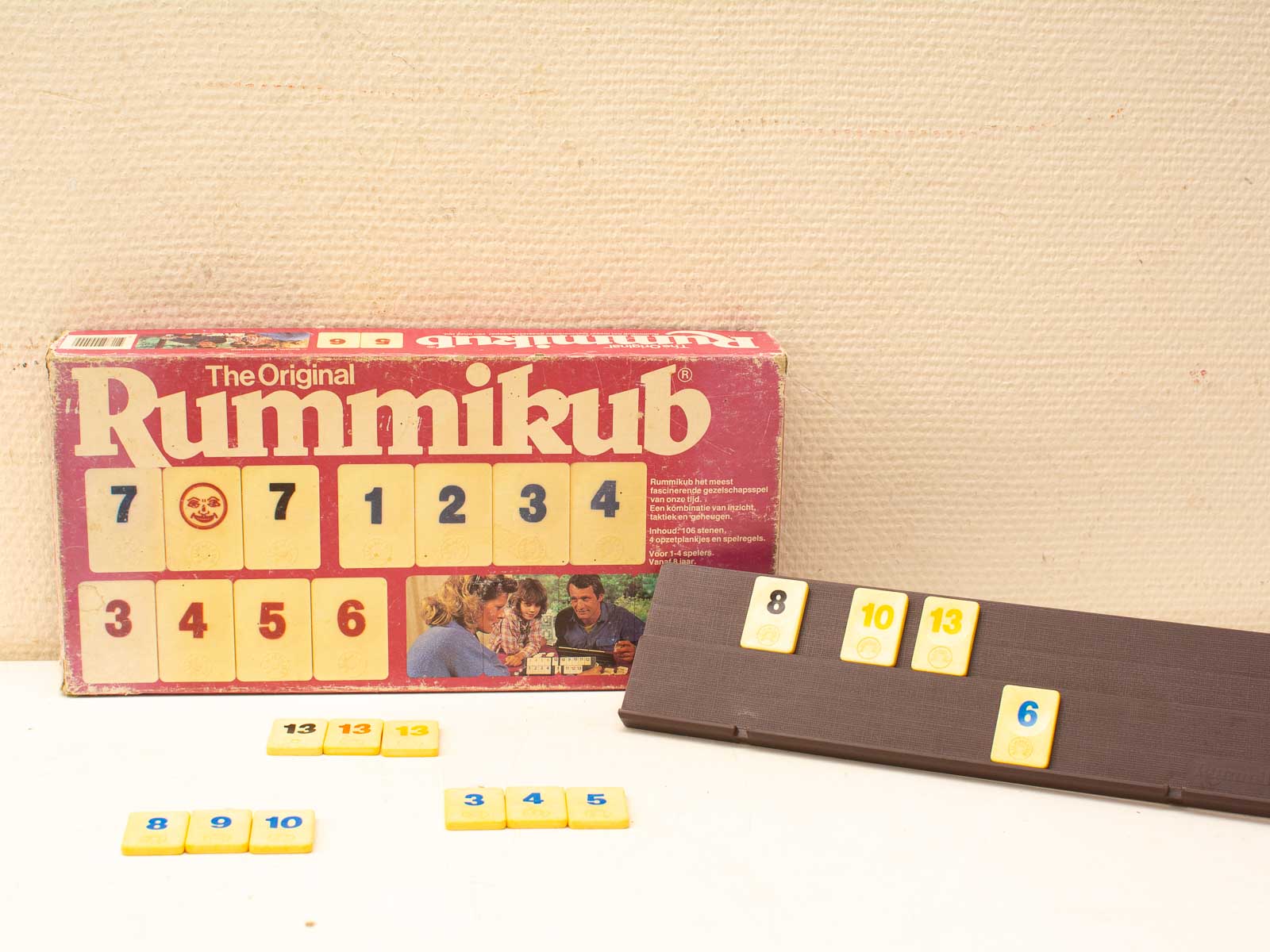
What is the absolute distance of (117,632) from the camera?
2.31 feet

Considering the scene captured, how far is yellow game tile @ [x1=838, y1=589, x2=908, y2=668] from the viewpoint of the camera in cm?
66

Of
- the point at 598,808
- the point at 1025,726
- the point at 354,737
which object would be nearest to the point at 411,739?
the point at 354,737

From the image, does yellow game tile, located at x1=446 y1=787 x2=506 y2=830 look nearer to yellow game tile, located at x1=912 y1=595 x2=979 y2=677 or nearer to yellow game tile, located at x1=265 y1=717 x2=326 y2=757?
yellow game tile, located at x1=265 y1=717 x2=326 y2=757

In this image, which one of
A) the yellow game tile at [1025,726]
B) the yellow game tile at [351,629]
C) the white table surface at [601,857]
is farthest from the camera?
the yellow game tile at [351,629]

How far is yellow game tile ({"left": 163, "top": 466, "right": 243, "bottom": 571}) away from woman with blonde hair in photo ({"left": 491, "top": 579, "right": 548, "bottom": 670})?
0.57 feet

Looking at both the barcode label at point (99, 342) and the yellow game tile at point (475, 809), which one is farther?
the barcode label at point (99, 342)

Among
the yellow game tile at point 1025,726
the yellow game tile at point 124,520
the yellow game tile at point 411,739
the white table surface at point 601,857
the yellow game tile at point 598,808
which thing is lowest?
the white table surface at point 601,857

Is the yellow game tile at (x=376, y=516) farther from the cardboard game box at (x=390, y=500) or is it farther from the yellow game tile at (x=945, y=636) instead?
the yellow game tile at (x=945, y=636)

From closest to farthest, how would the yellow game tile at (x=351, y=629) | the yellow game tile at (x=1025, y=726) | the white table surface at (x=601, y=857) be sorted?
the white table surface at (x=601, y=857), the yellow game tile at (x=1025, y=726), the yellow game tile at (x=351, y=629)

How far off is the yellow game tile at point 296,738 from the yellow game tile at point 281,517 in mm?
106

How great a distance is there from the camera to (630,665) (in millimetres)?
727

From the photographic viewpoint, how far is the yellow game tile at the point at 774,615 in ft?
2.21

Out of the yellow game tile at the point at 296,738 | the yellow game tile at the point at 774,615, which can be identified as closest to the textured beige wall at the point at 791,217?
the yellow game tile at the point at 774,615

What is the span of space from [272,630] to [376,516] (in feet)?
0.34
